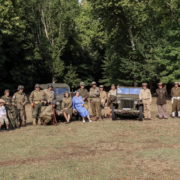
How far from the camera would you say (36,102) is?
14.1 m

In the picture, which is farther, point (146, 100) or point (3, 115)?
point (146, 100)

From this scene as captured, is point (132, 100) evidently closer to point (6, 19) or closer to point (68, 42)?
point (6, 19)

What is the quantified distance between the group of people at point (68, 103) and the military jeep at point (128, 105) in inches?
14.1

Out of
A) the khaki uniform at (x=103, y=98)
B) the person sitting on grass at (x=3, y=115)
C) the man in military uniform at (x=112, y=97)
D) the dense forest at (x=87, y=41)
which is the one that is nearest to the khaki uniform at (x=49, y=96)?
the person sitting on grass at (x=3, y=115)

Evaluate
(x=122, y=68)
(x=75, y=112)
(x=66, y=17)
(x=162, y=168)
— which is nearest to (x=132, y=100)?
(x=75, y=112)

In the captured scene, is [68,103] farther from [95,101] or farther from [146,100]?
[146,100]

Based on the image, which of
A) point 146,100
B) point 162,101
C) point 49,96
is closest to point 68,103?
point 49,96

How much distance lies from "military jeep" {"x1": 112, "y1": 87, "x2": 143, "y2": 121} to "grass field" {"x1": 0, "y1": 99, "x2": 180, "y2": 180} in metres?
1.83

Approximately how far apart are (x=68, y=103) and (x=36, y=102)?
1.51 meters

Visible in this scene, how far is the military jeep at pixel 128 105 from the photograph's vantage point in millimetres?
14852

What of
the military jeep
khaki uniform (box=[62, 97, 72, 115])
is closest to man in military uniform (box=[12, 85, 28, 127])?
khaki uniform (box=[62, 97, 72, 115])

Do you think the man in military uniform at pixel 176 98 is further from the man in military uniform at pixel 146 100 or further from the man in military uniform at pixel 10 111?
the man in military uniform at pixel 10 111

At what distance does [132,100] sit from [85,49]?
1370 inches

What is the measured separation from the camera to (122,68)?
35.9 metres
